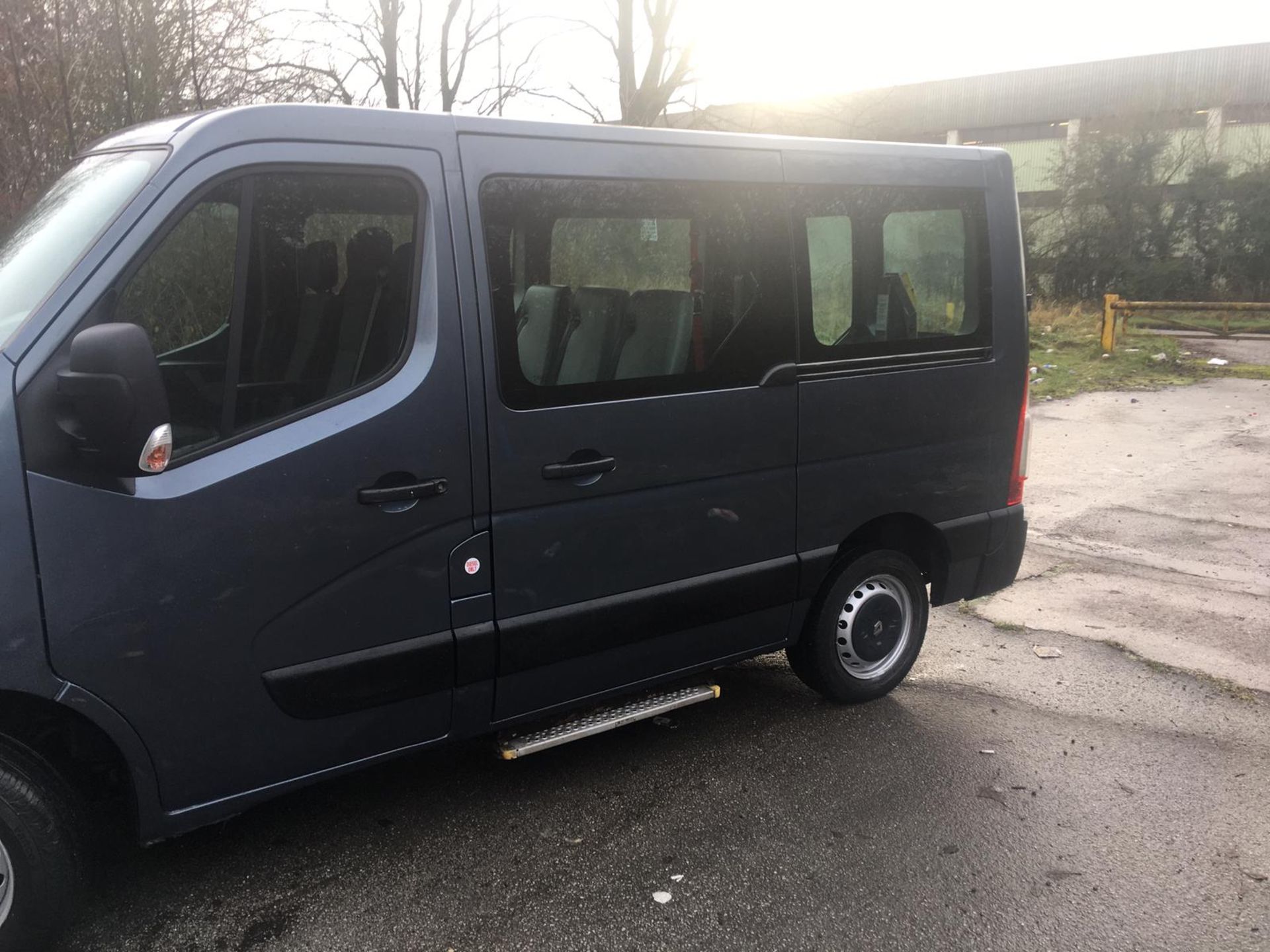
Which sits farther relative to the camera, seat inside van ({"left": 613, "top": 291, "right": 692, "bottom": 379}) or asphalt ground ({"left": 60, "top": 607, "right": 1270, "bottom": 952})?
seat inside van ({"left": 613, "top": 291, "right": 692, "bottom": 379})

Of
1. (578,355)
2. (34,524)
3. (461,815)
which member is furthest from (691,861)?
(34,524)

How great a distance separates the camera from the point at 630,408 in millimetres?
3625

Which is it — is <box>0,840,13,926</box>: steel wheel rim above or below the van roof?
below

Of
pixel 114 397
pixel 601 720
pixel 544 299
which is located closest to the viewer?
pixel 114 397

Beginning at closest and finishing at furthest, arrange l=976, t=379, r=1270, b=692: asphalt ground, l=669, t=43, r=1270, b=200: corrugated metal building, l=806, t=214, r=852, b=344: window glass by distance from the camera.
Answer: l=806, t=214, r=852, b=344: window glass
l=976, t=379, r=1270, b=692: asphalt ground
l=669, t=43, r=1270, b=200: corrugated metal building

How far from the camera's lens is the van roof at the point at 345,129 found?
2889 mm

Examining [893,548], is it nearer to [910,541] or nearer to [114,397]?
[910,541]

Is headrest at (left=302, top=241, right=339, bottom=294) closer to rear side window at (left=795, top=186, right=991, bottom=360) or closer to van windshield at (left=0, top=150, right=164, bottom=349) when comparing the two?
van windshield at (left=0, top=150, right=164, bottom=349)

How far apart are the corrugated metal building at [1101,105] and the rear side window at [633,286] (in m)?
24.0

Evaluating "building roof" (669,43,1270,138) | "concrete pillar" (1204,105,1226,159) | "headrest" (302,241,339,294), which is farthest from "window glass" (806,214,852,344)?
"concrete pillar" (1204,105,1226,159)

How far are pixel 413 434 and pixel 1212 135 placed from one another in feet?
105

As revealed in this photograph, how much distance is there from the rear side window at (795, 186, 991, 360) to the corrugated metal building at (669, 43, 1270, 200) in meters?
23.1

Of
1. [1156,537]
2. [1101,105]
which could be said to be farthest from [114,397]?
[1101,105]

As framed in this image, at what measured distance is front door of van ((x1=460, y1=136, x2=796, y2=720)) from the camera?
339cm
